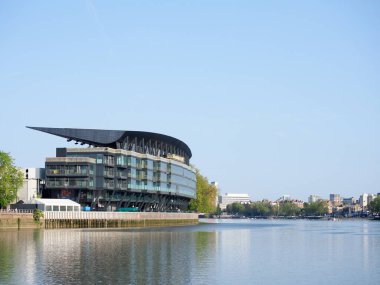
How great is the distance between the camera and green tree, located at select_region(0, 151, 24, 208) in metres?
141

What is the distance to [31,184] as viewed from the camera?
546ft

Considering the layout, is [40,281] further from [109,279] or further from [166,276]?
[166,276]

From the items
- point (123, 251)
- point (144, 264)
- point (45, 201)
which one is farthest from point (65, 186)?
point (144, 264)

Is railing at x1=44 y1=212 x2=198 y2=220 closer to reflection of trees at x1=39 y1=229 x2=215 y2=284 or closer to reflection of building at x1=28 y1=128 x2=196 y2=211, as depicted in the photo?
reflection of building at x1=28 y1=128 x2=196 y2=211

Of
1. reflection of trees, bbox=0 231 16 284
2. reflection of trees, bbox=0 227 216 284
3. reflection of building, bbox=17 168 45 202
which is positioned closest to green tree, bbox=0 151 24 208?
reflection of building, bbox=17 168 45 202

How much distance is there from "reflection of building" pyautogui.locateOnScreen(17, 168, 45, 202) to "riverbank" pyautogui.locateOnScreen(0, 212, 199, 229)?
17758mm

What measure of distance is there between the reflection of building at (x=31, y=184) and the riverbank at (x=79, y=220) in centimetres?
1776

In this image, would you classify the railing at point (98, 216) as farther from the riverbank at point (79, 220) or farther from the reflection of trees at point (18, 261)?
the reflection of trees at point (18, 261)

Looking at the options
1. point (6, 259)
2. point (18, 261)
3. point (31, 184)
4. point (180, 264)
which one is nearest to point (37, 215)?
point (31, 184)

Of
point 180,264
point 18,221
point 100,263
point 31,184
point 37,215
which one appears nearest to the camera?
point 100,263

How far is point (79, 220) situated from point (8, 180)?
18.8 metres

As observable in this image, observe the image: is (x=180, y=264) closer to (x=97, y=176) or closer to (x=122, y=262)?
(x=122, y=262)

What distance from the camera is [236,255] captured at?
258ft

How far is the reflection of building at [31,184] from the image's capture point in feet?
543
